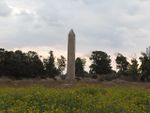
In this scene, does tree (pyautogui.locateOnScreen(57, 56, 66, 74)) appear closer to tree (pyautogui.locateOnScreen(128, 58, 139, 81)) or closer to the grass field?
tree (pyautogui.locateOnScreen(128, 58, 139, 81))

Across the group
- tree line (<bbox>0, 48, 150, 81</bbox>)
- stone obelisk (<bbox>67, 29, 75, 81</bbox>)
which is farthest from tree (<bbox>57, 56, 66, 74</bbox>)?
stone obelisk (<bbox>67, 29, 75, 81</bbox>)

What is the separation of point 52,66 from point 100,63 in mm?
7506

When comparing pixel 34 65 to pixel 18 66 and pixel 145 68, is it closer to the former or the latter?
pixel 18 66

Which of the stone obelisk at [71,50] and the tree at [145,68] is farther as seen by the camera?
the tree at [145,68]

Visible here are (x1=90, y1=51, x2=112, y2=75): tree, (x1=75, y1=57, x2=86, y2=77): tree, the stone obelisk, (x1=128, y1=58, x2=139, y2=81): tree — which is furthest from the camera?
(x1=75, y1=57, x2=86, y2=77): tree

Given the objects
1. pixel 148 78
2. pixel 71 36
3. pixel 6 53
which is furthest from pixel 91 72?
pixel 71 36

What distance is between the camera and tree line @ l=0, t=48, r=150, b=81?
51009 millimetres

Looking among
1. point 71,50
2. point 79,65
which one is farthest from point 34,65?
point 71,50

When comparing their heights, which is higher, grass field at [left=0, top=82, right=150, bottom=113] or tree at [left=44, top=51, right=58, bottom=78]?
A: tree at [left=44, top=51, right=58, bottom=78]

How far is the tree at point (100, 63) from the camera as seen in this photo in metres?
59.4

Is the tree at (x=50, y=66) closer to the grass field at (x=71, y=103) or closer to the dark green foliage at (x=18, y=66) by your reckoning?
the dark green foliage at (x=18, y=66)

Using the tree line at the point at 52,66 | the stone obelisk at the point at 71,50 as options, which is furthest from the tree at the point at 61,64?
the stone obelisk at the point at 71,50

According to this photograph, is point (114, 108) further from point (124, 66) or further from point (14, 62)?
point (124, 66)

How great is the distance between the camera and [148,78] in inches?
1809
